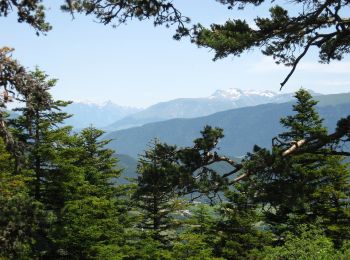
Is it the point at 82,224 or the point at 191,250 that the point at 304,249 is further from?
the point at 82,224

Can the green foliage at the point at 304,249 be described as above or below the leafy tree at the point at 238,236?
above

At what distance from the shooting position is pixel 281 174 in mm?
9852

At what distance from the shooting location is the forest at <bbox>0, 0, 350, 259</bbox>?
31.4 feet

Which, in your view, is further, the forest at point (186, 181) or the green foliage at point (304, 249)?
the green foliage at point (304, 249)

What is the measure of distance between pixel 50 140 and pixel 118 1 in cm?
1698

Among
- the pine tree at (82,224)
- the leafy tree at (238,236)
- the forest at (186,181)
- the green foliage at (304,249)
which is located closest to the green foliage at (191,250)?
the forest at (186,181)

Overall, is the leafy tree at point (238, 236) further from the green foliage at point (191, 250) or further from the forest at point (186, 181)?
the green foliage at point (191, 250)

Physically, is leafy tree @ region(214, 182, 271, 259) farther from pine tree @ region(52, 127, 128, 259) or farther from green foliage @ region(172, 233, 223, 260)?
pine tree @ region(52, 127, 128, 259)

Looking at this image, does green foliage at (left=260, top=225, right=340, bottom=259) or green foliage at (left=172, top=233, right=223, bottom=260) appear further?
green foliage at (left=172, top=233, right=223, bottom=260)

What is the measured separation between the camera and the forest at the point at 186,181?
31.4 ft

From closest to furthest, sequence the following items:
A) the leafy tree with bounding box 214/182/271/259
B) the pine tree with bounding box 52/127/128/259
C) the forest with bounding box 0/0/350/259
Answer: the forest with bounding box 0/0/350/259
the pine tree with bounding box 52/127/128/259
the leafy tree with bounding box 214/182/271/259

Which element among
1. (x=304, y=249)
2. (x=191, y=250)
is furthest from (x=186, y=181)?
(x=191, y=250)

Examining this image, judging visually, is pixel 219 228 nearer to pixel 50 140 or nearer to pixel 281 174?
pixel 50 140

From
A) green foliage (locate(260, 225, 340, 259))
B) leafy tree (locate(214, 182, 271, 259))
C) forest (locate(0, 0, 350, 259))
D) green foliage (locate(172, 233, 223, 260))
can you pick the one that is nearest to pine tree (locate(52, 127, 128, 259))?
forest (locate(0, 0, 350, 259))
